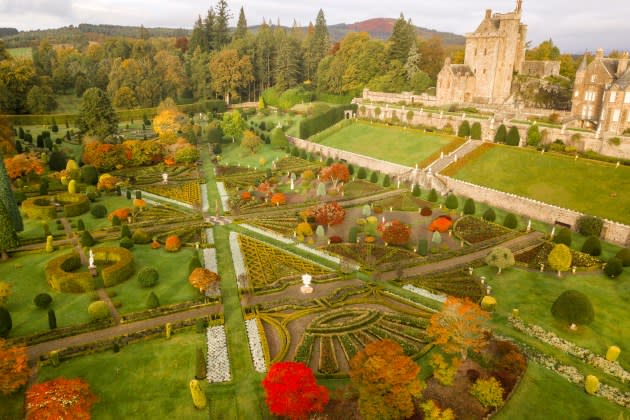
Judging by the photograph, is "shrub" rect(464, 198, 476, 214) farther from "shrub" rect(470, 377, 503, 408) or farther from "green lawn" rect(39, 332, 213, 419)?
"green lawn" rect(39, 332, 213, 419)

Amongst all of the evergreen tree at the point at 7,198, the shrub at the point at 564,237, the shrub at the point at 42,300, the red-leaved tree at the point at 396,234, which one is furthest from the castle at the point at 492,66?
the shrub at the point at 42,300

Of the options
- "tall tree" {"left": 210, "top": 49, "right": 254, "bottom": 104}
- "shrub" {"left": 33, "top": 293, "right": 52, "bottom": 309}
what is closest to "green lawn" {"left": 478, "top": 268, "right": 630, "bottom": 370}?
"shrub" {"left": 33, "top": 293, "right": 52, "bottom": 309}

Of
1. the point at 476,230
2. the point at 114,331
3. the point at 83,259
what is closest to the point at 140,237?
the point at 83,259

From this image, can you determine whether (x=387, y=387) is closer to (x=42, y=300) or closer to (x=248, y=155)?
(x=42, y=300)

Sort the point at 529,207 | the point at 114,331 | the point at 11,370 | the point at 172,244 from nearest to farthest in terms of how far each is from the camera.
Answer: the point at 11,370, the point at 114,331, the point at 172,244, the point at 529,207

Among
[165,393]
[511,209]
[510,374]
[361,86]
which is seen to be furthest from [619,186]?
[361,86]

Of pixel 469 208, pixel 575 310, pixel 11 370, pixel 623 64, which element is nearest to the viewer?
pixel 11 370
